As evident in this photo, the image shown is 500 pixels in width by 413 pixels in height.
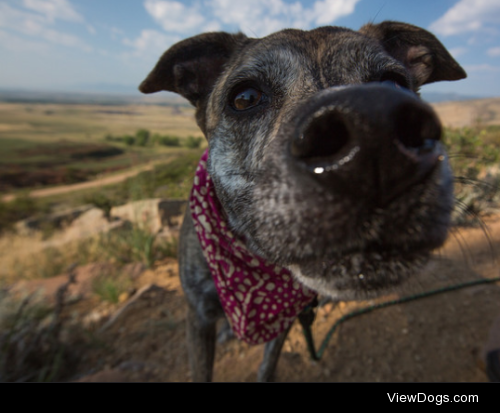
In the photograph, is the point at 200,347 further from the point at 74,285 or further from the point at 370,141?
the point at 74,285

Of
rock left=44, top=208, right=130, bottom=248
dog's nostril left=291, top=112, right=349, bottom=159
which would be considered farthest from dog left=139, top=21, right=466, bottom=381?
rock left=44, top=208, right=130, bottom=248

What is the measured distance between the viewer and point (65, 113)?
251 ft

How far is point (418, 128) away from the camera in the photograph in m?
1.09

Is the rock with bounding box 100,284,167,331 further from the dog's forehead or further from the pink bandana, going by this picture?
the dog's forehead

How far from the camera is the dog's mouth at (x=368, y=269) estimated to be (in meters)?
1.23

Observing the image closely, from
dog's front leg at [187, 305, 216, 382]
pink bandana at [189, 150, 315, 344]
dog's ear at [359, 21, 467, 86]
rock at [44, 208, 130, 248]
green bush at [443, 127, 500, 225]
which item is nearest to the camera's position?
pink bandana at [189, 150, 315, 344]

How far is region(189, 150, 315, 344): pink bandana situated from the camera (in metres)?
2.64

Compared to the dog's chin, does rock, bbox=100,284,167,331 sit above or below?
below

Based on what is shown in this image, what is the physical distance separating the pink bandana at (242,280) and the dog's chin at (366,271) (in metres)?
1.23

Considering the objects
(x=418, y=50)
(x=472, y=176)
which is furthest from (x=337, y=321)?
(x=472, y=176)

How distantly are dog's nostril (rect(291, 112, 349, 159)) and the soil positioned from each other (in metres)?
2.63

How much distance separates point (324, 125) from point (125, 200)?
14590 mm

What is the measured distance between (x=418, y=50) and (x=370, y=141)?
2729 mm

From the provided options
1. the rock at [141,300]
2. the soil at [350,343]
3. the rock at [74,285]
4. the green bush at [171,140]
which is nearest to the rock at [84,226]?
the rock at [74,285]
